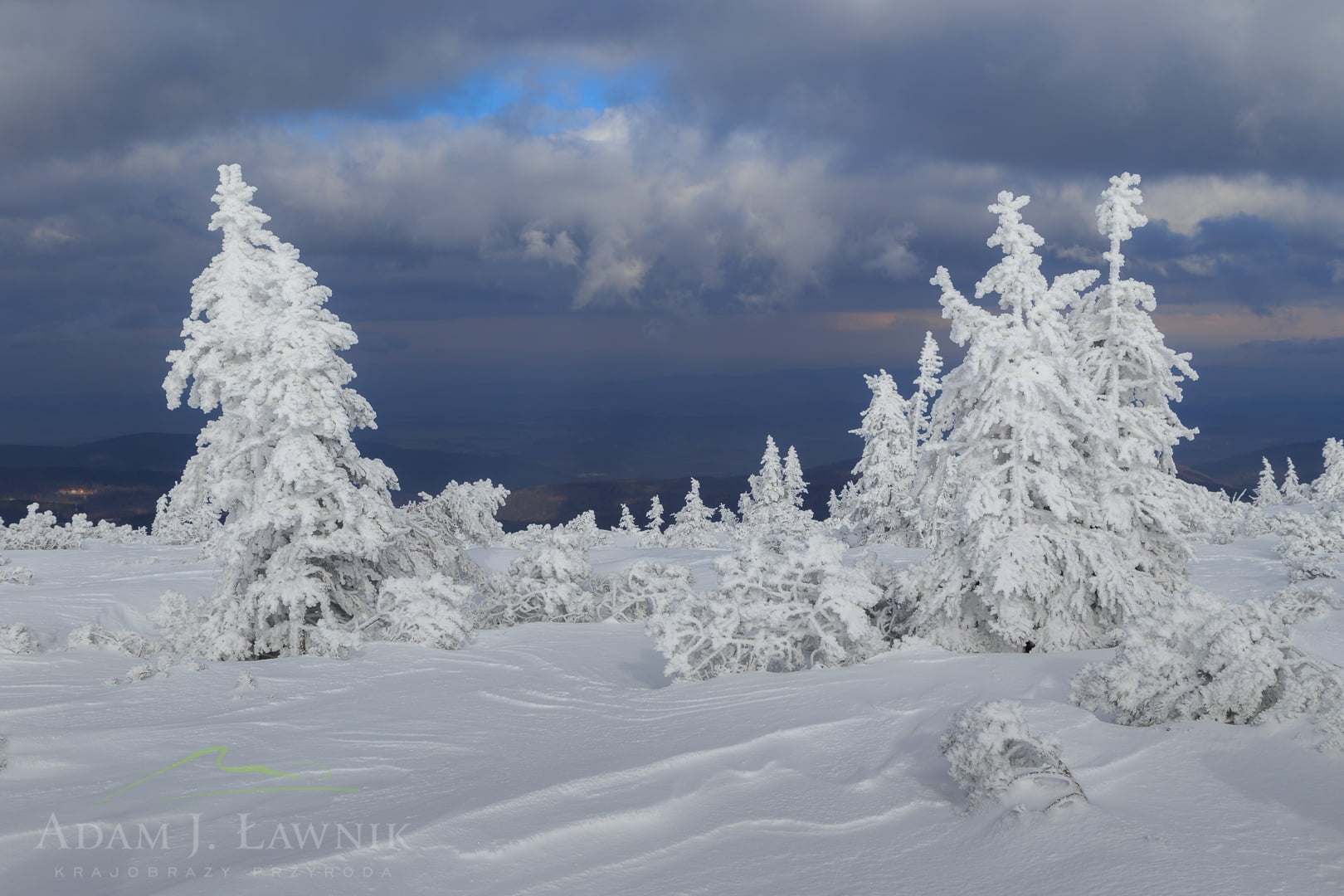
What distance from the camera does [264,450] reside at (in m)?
15.4

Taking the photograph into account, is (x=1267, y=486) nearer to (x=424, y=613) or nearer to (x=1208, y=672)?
(x=424, y=613)

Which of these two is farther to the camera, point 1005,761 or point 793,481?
point 793,481

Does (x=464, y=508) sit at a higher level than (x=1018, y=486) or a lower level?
higher

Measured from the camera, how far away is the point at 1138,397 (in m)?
16.6

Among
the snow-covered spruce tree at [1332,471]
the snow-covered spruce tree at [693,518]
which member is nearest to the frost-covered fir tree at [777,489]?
the snow-covered spruce tree at [693,518]

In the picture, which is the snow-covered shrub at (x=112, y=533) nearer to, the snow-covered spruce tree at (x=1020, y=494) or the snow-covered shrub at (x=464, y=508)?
the snow-covered shrub at (x=464, y=508)

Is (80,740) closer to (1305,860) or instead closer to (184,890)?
(184,890)

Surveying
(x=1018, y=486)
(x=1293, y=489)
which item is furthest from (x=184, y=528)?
(x=1293, y=489)

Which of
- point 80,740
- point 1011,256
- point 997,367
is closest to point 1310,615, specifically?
point 997,367

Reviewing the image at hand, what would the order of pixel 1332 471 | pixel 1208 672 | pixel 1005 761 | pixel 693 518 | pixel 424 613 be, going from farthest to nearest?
pixel 693 518 → pixel 1332 471 → pixel 424 613 → pixel 1208 672 → pixel 1005 761

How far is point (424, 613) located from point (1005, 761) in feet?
33.1

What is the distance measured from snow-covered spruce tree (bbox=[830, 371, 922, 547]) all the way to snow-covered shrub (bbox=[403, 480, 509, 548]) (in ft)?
67.0

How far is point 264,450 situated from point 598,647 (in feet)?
23.5

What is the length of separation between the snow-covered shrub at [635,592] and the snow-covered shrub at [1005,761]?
1218 centimetres
